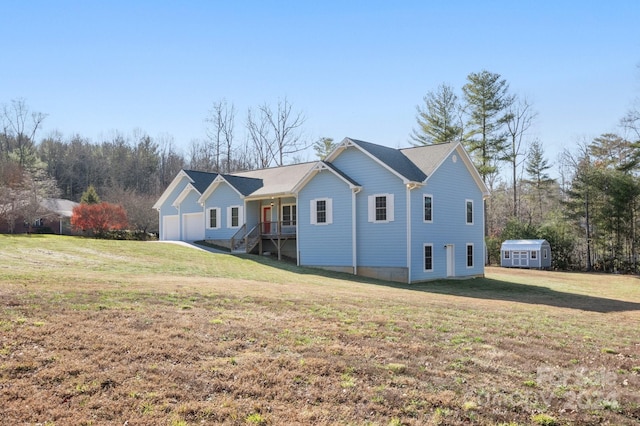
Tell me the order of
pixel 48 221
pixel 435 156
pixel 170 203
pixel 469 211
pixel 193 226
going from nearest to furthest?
pixel 435 156 → pixel 469 211 → pixel 193 226 → pixel 170 203 → pixel 48 221

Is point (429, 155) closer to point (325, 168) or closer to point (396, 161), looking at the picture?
point (396, 161)

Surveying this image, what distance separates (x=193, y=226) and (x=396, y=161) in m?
16.0

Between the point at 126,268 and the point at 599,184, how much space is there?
31.7 m

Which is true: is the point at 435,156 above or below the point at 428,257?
above

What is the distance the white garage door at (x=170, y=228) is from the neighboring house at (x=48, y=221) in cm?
1423

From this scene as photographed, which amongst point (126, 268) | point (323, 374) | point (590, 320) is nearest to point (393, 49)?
point (590, 320)

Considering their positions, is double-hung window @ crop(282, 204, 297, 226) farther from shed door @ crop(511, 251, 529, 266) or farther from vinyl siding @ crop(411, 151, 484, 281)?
shed door @ crop(511, 251, 529, 266)

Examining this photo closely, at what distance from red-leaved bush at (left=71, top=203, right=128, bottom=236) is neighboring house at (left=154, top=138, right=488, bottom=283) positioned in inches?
619

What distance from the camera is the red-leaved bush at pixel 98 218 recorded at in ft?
131

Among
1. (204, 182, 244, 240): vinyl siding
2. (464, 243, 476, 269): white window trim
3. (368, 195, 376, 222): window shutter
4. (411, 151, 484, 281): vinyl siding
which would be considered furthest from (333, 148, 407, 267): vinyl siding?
(204, 182, 244, 240): vinyl siding

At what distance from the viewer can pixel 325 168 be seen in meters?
A: 25.0

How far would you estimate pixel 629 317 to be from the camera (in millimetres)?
13945

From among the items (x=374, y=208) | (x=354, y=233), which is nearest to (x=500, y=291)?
(x=374, y=208)

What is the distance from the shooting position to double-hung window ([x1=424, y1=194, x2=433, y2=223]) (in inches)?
926
